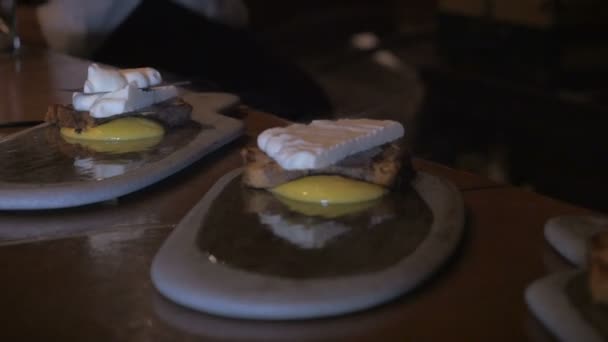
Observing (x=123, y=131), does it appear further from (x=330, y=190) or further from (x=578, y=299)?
(x=578, y=299)

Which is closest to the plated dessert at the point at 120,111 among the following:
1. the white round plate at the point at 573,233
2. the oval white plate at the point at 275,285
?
the oval white plate at the point at 275,285

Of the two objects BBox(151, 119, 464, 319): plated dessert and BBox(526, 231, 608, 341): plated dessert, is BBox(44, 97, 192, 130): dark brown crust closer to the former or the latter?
BBox(151, 119, 464, 319): plated dessert

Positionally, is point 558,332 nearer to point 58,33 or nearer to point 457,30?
point 58,33

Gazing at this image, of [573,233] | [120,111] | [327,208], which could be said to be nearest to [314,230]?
[327,208]

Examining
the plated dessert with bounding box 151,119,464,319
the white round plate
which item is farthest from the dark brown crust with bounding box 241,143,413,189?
the white round plate

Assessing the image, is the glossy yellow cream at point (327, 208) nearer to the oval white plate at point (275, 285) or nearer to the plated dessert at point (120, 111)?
the oval white plate at point (275, 285)

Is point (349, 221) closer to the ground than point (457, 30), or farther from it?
farther from it

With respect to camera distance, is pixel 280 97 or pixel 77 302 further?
pixel 280 97

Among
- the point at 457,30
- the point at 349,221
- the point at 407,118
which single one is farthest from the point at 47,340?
the point at 457,30
